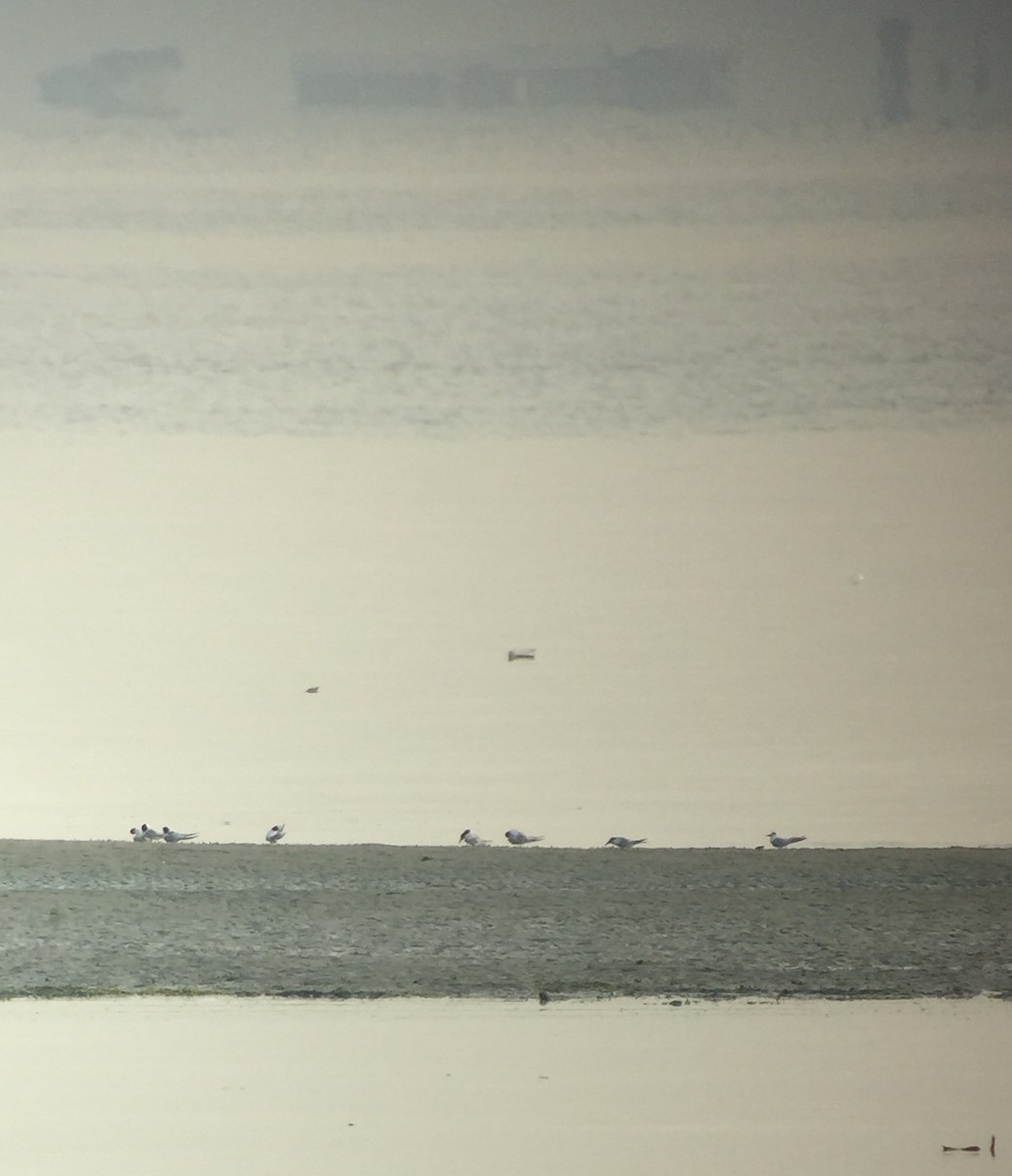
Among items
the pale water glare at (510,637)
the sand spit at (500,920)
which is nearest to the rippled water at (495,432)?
the pale water glare at (510,637)

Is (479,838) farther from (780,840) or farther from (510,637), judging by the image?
(780,840)

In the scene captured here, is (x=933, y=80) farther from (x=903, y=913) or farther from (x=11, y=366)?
(x=11, y=366)

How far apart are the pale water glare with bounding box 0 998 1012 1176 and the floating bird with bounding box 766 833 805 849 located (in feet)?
0.54

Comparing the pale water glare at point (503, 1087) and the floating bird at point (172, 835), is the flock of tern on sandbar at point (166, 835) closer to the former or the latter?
the floating bird at point (172, 835)

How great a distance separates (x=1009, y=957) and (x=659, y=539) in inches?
22.7

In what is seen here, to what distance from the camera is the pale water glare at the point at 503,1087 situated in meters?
1.09

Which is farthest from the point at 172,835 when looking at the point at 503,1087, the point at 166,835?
the point at 503,1087

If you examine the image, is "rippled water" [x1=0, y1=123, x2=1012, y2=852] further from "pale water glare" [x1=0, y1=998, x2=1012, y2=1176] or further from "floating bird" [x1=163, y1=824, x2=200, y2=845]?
"pale water glare" [x1=0, y1=998, x2=1012, y2=1176]

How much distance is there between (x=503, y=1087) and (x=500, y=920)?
0.54 ft

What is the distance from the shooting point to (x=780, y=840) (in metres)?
1.17

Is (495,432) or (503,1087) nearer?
(503,1087)

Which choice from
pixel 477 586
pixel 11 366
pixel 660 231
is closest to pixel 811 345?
pixel 660 231

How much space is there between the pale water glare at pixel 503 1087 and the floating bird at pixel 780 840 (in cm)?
16

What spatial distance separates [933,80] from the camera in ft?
3.99
